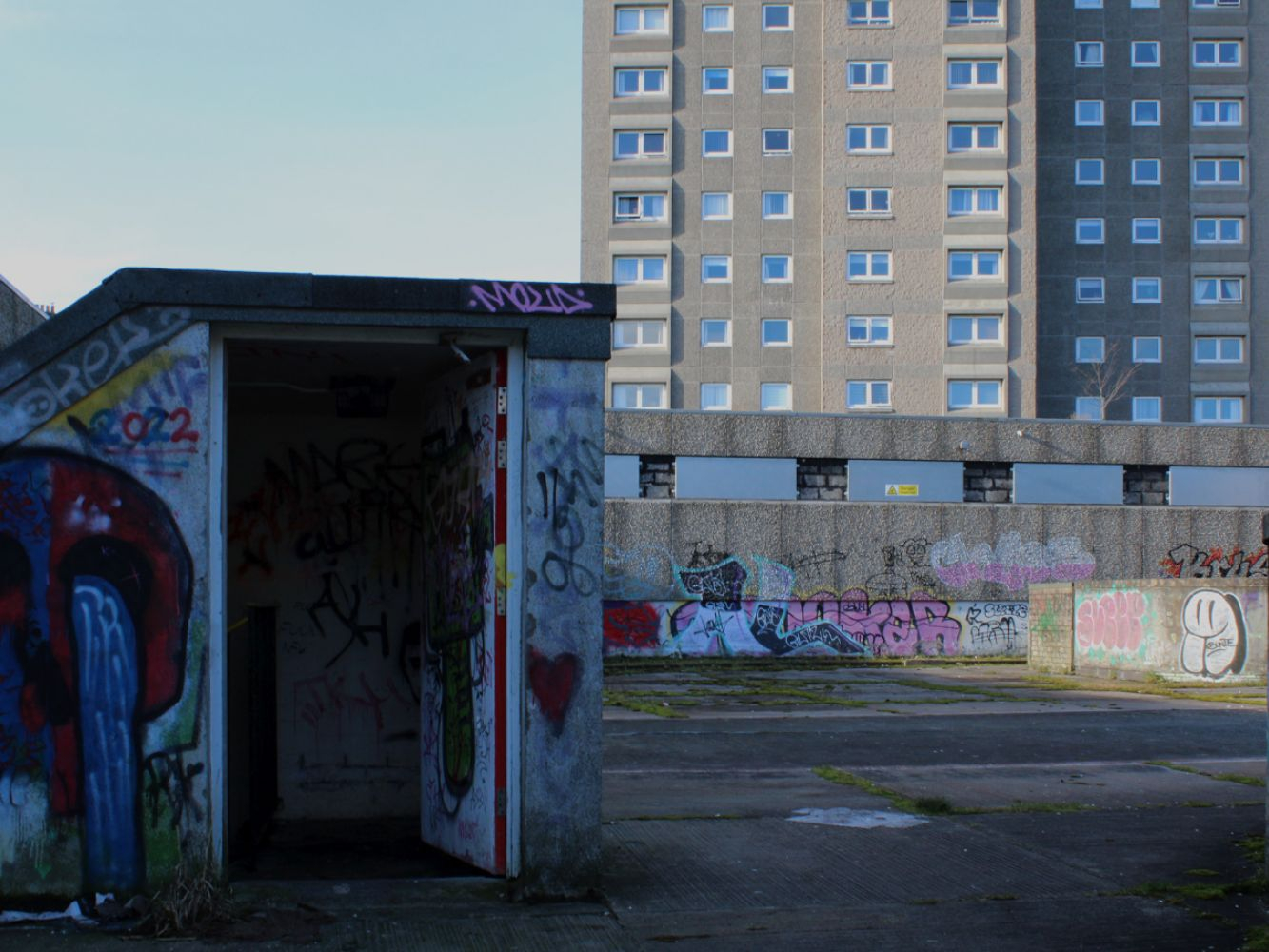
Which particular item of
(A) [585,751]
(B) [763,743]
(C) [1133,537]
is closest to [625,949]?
(A) [585,751]

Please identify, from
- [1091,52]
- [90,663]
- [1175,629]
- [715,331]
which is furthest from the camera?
[1091,52]

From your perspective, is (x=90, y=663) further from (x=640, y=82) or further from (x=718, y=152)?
(x=640, y=82)

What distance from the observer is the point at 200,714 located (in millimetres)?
6516

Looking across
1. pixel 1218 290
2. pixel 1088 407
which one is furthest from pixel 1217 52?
pixel 1088 407

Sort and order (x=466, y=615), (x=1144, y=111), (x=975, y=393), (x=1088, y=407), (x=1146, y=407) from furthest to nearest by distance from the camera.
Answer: (x=1144, y=111)
(x=1146, y=407)
(x=1088, y=407)
(x=975, y=393)
(x=466, y=615)

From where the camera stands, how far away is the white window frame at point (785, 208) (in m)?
57.6

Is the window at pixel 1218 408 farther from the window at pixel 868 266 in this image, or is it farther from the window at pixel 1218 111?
the window at pixel 868 266

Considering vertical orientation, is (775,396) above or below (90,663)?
above

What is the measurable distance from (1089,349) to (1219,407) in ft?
20.3

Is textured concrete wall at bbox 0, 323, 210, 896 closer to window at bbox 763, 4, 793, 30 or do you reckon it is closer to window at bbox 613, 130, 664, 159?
window at bbox 613, 130, 664, 159

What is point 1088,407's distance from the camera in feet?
202

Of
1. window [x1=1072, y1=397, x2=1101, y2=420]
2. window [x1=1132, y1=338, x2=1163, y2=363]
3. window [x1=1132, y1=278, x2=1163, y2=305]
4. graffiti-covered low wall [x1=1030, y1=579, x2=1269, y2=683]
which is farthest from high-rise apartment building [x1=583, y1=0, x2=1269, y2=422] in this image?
graffiti-covered low wall [x1=1030, y1=579, x2=1269, y2=683]

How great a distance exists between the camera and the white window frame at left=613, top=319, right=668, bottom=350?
56.8 meters

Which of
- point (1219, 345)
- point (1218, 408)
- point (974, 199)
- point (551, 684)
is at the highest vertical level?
point (974, 199)
